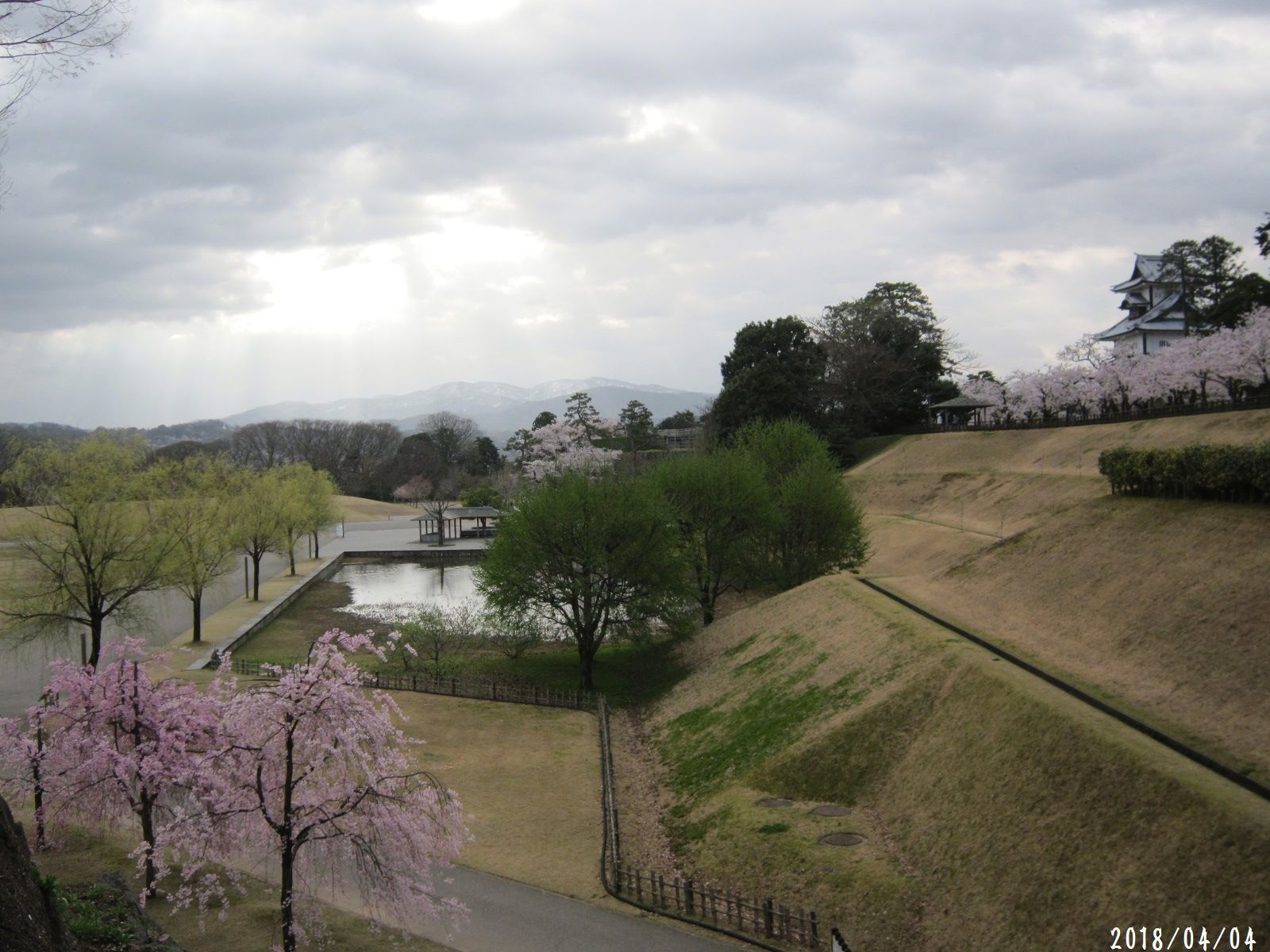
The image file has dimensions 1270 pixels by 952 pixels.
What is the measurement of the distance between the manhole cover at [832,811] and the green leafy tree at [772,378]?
145ft

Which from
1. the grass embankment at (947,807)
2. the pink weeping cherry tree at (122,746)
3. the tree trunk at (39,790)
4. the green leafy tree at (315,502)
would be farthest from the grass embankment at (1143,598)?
the green leafy tree at (315,502)

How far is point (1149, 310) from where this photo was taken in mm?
61562

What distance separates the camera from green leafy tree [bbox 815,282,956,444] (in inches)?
2549

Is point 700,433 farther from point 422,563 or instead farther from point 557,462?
point 422,563

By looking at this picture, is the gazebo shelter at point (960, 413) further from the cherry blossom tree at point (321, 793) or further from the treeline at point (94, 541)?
the cherry blossom tree at point (321, 793)

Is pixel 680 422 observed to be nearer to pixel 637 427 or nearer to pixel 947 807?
pixel 637 427

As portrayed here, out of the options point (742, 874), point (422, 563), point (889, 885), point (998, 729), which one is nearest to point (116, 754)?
point (742, 874)

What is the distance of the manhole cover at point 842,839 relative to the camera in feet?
49.5

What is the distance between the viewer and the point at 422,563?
2311 inches

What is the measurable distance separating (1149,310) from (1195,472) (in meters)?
48.6

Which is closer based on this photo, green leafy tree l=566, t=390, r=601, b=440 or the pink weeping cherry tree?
the pink weeping cherry tree

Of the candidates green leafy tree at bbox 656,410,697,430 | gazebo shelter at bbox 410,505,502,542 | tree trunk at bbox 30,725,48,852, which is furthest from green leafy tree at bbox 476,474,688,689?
green leafy tree at bbox 656,410,697,430

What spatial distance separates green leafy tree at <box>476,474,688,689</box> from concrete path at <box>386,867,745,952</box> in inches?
562

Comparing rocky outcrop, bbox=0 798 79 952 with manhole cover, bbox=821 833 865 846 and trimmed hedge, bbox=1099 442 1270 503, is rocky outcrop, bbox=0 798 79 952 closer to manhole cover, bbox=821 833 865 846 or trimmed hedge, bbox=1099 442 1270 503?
manhole cover, bbox=821 833 865 846
